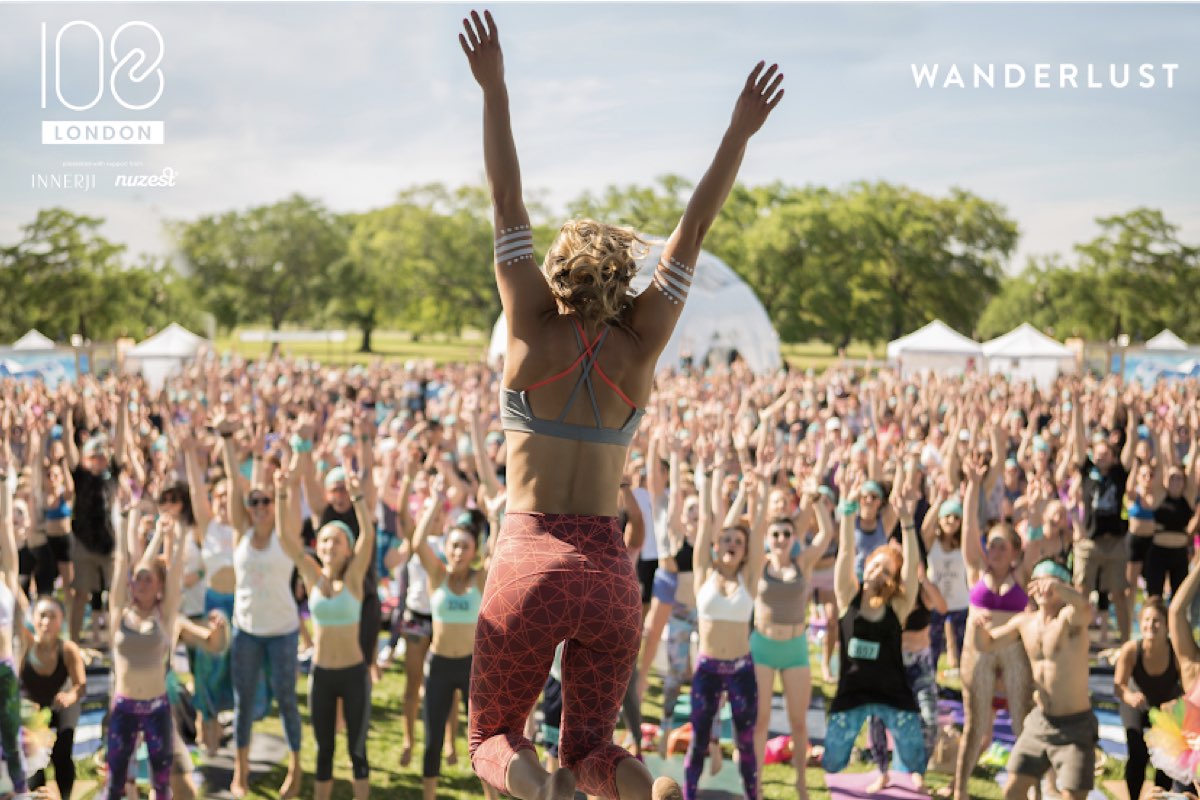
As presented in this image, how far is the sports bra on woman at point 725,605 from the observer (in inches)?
242

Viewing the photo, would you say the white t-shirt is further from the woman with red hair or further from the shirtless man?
the shirtless man

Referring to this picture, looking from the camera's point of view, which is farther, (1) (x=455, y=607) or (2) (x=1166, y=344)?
(2) (x=1166, y=344)

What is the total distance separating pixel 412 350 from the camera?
242 feet

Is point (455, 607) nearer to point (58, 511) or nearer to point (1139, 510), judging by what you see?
point (58, 511)

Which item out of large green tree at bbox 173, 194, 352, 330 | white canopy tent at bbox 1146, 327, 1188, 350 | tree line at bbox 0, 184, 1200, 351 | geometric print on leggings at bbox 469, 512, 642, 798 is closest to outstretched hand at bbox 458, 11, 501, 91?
geometric print on leggings at bbox 469, 512, 642, 798

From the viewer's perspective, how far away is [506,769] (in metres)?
2.73

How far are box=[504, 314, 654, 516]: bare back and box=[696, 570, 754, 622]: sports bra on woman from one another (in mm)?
3496

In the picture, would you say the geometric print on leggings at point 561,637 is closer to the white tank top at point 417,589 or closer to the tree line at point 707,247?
the white tank top at point 417,589

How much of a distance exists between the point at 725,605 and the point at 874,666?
924 millimetres

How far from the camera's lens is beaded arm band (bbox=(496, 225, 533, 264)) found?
281cm

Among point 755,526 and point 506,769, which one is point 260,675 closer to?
point 755,526

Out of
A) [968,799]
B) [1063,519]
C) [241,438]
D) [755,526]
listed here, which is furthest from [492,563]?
[241,438]

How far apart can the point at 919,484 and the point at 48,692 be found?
21.2ft

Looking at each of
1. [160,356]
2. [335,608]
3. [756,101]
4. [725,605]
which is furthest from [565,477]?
[160,356]
